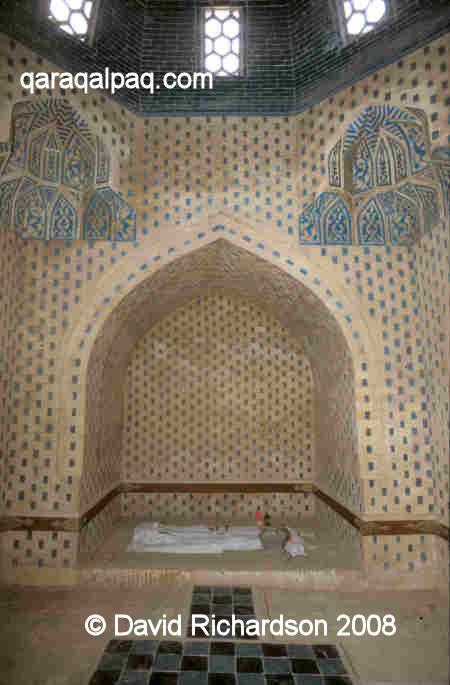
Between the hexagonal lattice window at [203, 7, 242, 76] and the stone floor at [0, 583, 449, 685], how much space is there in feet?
26.2

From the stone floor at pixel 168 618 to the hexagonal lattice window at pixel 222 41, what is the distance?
7996 mm

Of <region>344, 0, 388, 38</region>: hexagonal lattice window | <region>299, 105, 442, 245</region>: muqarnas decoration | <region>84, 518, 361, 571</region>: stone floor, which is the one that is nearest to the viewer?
<region>299, 105, 442, 245</region>: muqarnas decoration

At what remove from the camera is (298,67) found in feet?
23.9

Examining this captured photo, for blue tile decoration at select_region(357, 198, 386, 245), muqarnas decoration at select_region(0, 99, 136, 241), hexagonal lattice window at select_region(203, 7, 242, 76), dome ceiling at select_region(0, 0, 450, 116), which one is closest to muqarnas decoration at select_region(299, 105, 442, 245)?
blue tile decoration at select_region(357, 198, 386, 245)

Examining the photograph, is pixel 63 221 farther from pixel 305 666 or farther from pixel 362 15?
pixel 305 666

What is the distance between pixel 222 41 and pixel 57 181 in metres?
3.45

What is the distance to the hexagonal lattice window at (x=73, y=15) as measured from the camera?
6.53m

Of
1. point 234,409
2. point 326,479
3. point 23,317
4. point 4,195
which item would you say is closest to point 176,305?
point 234,409

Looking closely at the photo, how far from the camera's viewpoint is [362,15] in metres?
6.57

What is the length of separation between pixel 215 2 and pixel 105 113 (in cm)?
253

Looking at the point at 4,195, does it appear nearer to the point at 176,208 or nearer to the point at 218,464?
the point at 176,208

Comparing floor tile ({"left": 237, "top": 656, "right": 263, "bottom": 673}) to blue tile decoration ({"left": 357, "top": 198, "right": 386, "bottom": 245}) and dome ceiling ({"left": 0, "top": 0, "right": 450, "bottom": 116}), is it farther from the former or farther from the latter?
dome ceiling ({"left": 0, "top": 0, "right": 450, "bottom": 116})

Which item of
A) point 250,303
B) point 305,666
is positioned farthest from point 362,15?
point 305,666

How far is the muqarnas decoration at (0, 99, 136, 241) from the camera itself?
255 inches
